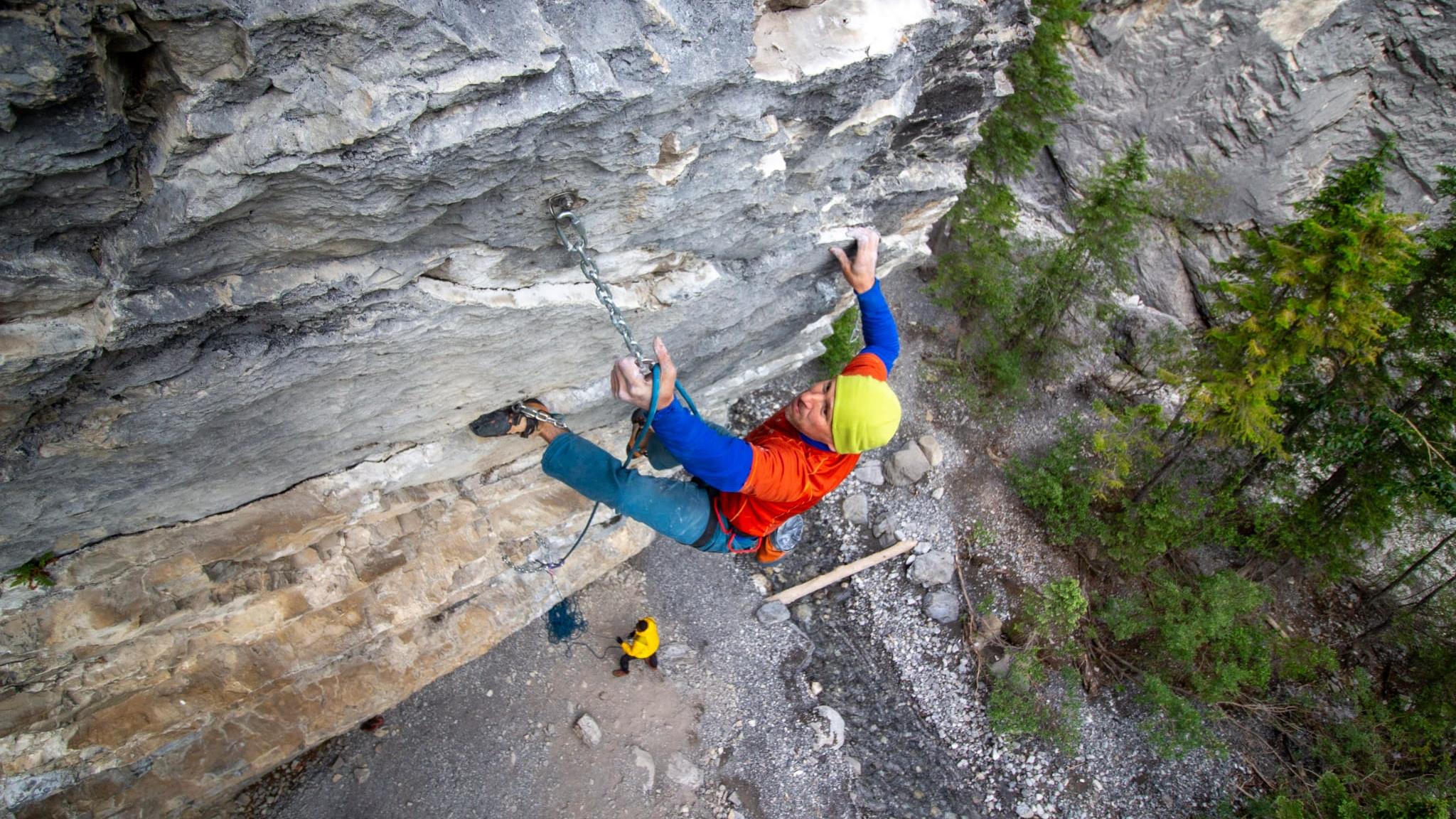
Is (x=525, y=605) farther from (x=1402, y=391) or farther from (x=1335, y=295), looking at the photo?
(x=1402, y=391)

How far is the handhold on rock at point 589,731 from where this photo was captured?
19.4ft

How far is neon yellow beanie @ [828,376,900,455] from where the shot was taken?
11.7ft

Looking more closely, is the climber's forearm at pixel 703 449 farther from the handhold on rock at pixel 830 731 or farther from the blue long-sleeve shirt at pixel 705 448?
the handhold on rock at pixel 830 731

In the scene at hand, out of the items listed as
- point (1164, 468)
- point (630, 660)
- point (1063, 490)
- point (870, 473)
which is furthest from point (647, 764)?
point (1164, 468)

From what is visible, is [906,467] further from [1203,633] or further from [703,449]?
[703,449]

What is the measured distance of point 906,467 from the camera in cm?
827

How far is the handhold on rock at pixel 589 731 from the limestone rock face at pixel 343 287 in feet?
3.34

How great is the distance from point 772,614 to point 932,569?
183 cm

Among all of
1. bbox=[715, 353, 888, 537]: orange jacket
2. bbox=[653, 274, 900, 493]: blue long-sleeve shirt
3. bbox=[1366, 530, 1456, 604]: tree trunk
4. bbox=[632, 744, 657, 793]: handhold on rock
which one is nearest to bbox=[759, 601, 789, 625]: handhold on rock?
bbox=[632, 744, 657, 793]: handhold on rock

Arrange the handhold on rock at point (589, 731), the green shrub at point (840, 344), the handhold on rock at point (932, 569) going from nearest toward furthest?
1. the handhold on rock at point (589, 731)
2. the handhold on rock at point (932, 569)
3. the green shrub at point (840, 344)

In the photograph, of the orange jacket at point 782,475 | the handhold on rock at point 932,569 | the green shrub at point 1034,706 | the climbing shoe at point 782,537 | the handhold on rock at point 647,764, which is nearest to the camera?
the orange jacket at point 782,475

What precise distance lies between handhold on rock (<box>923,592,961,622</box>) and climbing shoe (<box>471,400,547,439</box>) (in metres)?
4.61

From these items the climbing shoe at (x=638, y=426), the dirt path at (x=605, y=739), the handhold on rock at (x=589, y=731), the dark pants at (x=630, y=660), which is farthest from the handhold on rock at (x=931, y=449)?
the climbing shoe at (x=638, y=426)

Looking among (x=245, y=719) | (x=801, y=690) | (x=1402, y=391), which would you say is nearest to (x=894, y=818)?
(x=801, y=690)
